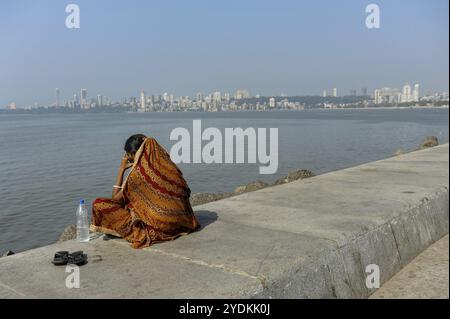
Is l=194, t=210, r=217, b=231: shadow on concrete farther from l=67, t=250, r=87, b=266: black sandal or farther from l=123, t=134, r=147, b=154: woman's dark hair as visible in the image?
l=67, t=250, r=87, b=266: black sandal

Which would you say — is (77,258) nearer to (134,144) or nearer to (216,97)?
(134,144)

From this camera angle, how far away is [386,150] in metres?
32.5

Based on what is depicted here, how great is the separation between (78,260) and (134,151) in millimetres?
1358

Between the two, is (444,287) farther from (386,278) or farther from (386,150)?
(386,150)

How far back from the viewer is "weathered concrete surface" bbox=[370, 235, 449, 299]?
14.6ft

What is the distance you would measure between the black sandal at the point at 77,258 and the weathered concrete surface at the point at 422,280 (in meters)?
2.68

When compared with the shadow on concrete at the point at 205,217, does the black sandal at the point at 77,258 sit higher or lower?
higher

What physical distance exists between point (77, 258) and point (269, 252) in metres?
1.69

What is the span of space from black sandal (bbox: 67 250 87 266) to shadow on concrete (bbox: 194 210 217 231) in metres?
1.48

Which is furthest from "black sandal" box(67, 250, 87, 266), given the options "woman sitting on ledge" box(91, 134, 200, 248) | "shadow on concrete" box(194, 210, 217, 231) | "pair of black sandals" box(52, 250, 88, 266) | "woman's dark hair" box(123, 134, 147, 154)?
"shadow on concrete" box(194, 210, 217, 231)

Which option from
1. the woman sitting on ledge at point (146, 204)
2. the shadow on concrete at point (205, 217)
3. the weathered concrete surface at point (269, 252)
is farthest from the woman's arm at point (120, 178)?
the shadow on concrete at point (205, 217)

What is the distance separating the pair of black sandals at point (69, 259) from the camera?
4086 mm

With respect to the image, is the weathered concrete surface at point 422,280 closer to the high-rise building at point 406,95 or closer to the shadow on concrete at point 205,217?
the shadow on concrete at point 205,217

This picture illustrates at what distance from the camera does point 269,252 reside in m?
4.34
